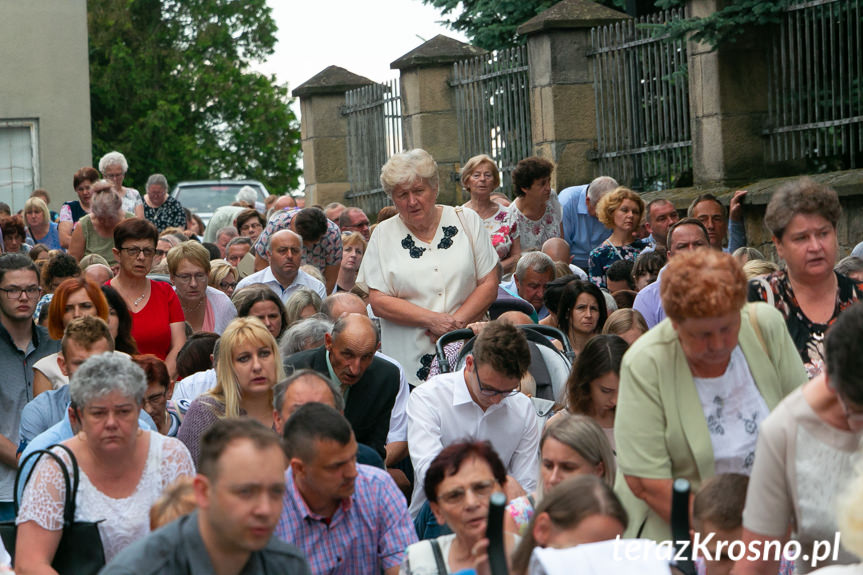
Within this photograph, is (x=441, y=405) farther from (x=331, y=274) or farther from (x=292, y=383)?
(x=331, y=274)

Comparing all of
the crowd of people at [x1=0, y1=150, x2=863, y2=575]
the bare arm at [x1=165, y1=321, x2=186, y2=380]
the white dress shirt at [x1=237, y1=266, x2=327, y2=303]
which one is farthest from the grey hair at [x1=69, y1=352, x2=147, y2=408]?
the white dress shirt at [x1=237, y1=266, x2=327, y2=303]

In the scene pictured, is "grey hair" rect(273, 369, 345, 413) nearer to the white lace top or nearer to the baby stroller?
the white lace top

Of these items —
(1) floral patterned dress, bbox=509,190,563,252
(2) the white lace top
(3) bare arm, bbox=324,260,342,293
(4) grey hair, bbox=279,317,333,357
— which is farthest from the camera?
(3) bare arm, bbox=324,260,342,293

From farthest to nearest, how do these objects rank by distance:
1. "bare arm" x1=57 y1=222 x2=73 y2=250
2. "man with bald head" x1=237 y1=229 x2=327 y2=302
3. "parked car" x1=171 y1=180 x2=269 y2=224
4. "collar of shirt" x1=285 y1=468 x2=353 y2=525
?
"parked car" x1=171 y1=180 x2=269 y2=224
"bare arm" x1=57 y1=222 x2=73 y2=250
"man with bald head" x1=237 y1=229 x2=327 y2=302
"collar of shirt" x1=285 y1=468 x2=353 y2=525

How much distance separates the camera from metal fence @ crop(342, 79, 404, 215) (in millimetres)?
19703

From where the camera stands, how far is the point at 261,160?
5553 centimetres

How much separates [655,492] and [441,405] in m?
2.30

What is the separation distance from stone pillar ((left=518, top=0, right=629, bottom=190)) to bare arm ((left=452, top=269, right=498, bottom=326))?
22.4 ft

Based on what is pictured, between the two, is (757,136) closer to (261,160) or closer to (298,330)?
(298,330)

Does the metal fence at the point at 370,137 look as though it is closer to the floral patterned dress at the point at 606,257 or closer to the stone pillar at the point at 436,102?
the stone pillar at the point at 436,102

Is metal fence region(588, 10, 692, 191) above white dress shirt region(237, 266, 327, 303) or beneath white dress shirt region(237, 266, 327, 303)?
above

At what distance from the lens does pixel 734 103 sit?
1331 centimetres

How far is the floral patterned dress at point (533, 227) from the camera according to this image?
11.7m

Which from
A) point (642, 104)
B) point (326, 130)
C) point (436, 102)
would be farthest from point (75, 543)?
point (326, 130)
